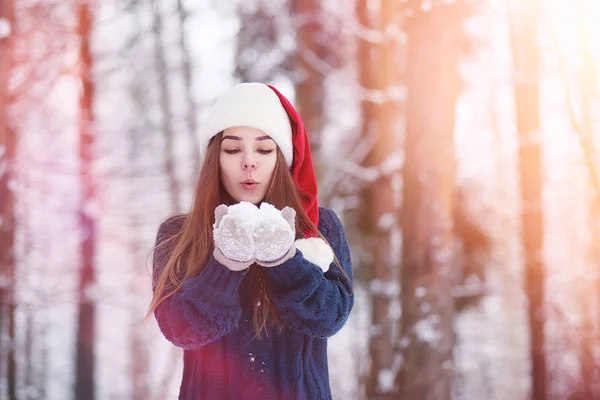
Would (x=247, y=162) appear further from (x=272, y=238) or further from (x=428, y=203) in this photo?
(x=428, y=203)

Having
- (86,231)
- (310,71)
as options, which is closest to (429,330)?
(310,71)

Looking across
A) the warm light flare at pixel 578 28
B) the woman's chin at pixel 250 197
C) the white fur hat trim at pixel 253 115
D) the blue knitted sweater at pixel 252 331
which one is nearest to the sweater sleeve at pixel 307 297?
the blue knitted sweater at pixel 252 331

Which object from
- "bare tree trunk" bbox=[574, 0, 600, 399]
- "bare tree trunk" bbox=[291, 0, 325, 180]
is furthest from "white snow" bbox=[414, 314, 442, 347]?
"bare tree trunk" bbox=[291, 0, 325, 180]

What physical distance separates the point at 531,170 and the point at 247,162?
2.55m

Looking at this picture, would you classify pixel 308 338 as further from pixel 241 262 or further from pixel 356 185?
pixel 356 185

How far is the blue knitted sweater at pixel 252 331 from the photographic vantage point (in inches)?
49.9

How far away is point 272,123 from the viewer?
153 centimetres

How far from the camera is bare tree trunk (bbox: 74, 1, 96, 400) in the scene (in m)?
3.95

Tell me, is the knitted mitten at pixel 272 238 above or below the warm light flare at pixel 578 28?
below

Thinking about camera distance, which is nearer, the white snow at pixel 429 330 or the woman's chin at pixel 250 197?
the woman's chin at pixel 250 197

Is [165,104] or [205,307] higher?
[165,104]

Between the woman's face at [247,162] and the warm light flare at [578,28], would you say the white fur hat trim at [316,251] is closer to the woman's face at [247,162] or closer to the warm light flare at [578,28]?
the woman's face at [247,162]

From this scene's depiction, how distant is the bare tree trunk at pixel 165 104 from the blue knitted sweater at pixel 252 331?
2.65 meters

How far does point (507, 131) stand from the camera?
352 cm
